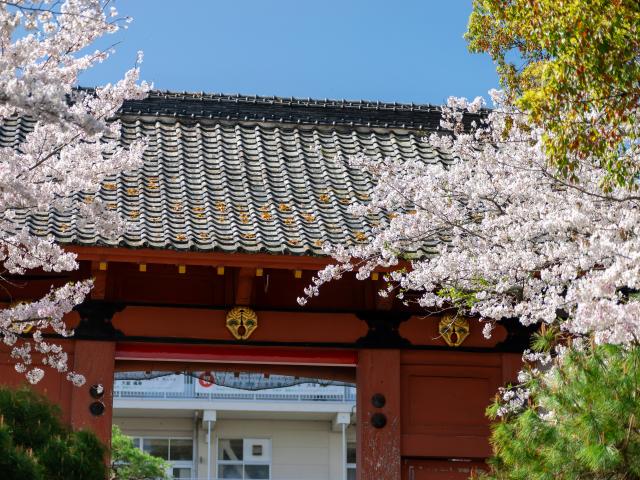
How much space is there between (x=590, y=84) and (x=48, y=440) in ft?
13.1

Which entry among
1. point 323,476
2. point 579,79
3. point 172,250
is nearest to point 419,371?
point 172,250

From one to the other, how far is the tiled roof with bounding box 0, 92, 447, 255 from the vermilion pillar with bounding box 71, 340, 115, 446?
125 centimetres

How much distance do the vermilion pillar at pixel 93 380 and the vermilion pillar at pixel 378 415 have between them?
237 cm

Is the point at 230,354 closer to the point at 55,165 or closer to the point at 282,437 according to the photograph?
the point at 55,165

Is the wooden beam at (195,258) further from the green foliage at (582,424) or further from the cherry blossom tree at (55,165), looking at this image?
the green foliage at (582,424)

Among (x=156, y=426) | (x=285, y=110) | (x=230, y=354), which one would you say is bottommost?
(x=230, y=354)

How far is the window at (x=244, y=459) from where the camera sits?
28719 mm

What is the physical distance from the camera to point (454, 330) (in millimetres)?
10852

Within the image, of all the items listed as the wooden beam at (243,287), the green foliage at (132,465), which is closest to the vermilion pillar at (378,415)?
the wooden beam at (243,287)

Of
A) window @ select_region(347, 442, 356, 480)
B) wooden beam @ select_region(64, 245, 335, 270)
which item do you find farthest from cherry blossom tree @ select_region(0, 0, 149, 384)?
window @ select_region(347, 442, 356, 480)

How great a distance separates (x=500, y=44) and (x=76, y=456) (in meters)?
5.53

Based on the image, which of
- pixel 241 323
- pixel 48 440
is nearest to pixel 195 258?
pixel 241 323

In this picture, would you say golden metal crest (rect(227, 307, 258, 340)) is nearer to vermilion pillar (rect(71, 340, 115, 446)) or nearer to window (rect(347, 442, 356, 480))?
vermilion pillar (rect(71, 340, 115, 446))

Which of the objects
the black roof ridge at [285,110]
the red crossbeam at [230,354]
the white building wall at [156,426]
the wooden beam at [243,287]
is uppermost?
the black roof ridge at [285,110]
